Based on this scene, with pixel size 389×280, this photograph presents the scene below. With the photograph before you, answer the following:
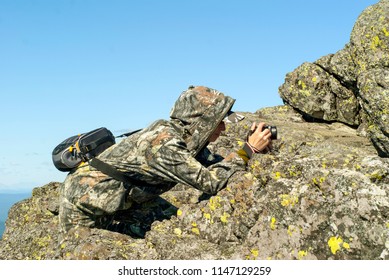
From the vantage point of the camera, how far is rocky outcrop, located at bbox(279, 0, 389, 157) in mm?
20109

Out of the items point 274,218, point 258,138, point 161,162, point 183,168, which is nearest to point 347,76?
point 258,138

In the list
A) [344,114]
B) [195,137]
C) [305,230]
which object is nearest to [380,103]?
[344,114]

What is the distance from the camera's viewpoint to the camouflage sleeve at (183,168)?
8.98m

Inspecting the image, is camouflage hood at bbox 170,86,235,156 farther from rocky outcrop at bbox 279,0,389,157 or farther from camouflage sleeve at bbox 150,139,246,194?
rocky outcrop at bbox 279,0,389,157

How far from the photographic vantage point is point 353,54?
888 inches

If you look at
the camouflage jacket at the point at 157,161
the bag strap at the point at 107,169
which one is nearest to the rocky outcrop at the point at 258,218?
the camouflage jacket at the point at 157,161

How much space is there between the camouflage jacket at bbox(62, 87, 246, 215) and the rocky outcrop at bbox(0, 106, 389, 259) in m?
0.62

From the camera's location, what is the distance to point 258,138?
9.56m

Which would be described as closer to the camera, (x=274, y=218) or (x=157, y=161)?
(x=274, y=218)

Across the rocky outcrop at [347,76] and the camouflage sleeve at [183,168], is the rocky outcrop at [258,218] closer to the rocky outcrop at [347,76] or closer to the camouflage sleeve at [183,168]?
the camouflage sleeve at [183,168]

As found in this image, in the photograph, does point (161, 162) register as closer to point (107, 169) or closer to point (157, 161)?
point (157, 161)

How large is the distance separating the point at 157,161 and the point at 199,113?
1.54m

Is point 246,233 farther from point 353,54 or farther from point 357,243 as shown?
point 353,54
